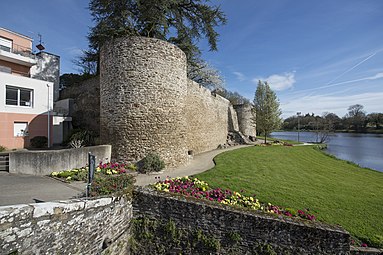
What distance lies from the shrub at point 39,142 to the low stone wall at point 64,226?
32.2 ft

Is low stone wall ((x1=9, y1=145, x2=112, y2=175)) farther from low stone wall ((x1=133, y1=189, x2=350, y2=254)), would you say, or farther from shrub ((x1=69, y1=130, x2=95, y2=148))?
low stone wall ((x1=133, y1=189, x2=350, y2=254))

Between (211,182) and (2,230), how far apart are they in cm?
560

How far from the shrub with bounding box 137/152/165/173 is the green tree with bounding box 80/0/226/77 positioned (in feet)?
24.6

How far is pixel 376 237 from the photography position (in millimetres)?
4477

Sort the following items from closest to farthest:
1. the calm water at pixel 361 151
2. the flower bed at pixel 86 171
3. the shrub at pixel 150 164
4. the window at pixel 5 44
Result: the flower bed at pixel 86 171, the shrub at pixel 150 164, the window at pixel 5 44, the calm water at pixel 361 151

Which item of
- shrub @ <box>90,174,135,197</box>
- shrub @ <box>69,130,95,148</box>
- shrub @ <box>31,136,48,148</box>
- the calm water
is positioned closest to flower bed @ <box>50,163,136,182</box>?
shrub @ <box>90,174,135,197</box>

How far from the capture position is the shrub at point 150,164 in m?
7.88

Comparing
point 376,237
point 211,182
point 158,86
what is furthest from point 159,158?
point 376,237

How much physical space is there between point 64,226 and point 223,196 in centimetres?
404

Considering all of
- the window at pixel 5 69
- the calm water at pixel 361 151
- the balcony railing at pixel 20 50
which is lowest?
the calm water at pixel 361 151

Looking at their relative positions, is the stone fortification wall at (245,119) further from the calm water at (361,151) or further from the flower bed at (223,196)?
the flower bed at (223,196)

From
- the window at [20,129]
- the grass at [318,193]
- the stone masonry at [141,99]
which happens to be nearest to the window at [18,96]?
the window at [20,129]

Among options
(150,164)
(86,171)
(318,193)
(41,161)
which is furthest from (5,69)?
(318,193)

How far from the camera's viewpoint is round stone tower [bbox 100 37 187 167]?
8.23 meters
